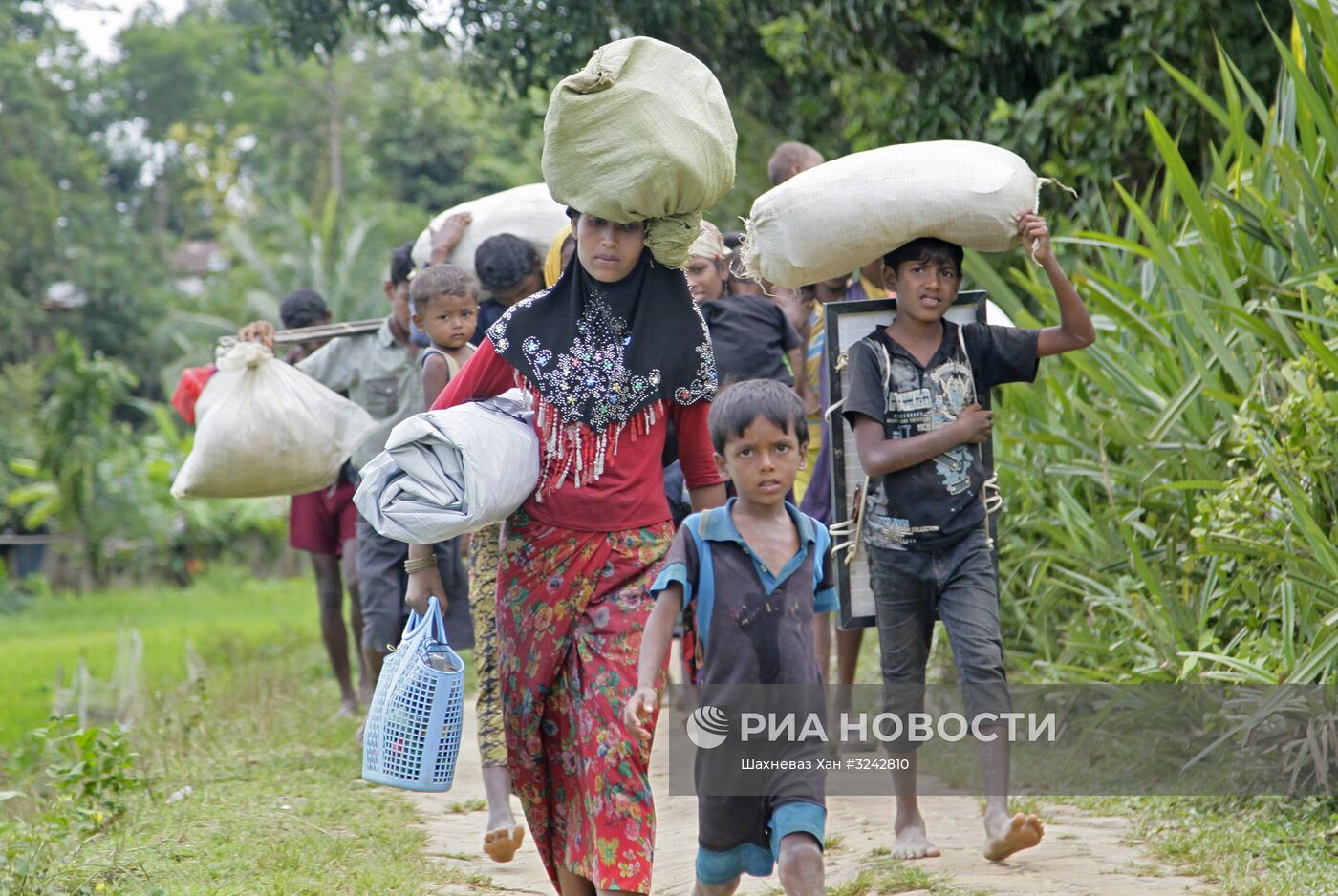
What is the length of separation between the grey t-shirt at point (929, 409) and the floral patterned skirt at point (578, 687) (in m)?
0.78

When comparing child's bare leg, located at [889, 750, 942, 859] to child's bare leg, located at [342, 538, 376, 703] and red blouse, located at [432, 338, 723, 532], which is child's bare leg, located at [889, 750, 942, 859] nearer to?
red blouse, located at [432, 338, 723, 532]

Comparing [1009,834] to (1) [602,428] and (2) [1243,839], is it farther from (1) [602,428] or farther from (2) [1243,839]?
(1) [602,428]

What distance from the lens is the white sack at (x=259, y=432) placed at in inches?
236

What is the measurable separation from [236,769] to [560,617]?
125 inches

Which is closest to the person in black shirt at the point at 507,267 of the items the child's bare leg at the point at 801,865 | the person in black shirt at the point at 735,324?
the person in black shirt at the point at 735,324

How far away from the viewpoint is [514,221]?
20.0ft

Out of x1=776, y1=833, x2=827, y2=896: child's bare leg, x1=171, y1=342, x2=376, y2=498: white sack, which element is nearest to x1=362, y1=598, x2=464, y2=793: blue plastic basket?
x1=776, y1=833, x2=827, y2=896: child's bare leg

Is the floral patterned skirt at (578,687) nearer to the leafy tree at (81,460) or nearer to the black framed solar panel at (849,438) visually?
the black framed solar panel at (849,438)

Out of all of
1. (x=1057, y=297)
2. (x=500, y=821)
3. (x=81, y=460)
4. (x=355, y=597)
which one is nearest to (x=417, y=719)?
(x=500, y=821)

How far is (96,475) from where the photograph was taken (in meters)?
20.5

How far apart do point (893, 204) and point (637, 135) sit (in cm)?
95

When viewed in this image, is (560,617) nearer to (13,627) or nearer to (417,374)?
(417,374)

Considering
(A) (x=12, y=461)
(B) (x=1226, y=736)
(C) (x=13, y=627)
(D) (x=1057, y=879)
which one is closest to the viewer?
(D) (x=1057, y=879)

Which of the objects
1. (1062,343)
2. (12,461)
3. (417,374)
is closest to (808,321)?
(417,374)
